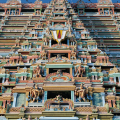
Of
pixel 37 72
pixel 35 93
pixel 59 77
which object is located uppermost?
pixel 37 72

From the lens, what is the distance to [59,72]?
79.8ft

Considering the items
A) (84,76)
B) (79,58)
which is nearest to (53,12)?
(79,58)

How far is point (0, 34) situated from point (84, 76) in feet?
63.3

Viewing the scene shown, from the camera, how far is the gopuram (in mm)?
20969

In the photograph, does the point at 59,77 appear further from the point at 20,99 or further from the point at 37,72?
the point at 20,99

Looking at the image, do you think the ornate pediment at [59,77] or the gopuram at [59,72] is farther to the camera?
the ornate pediment at [59,77]

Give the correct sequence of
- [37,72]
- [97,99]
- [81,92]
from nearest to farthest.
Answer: [81,92] < [97,99] < [37,72]

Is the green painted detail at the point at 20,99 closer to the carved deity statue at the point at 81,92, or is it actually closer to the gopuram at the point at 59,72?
the gopuram at the point at 59,72

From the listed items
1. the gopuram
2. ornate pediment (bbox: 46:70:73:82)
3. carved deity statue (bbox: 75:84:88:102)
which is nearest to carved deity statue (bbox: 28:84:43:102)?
the gopuram

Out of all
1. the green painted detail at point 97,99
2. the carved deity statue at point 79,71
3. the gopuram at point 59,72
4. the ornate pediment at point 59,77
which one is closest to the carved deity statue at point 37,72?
the gopuram at point 59,72

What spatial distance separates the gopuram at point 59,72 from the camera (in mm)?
20969

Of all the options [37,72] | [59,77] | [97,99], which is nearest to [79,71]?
[59,77]

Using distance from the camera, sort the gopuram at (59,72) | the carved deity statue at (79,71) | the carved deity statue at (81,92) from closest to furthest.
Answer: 1. the gopuram at (59,72)
2. the carved deity statue at (81,92)
3. the carved deity statue at (79,71)

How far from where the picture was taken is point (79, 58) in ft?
93.8
